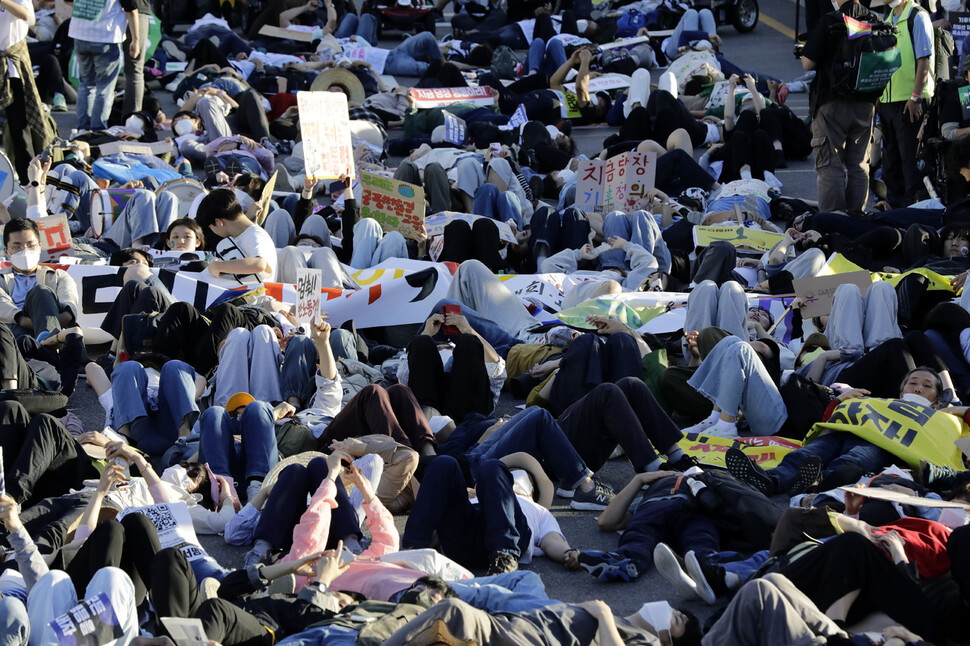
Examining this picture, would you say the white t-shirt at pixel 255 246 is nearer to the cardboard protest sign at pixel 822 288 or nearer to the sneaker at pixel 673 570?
the cardboard protest sign at pixel 822 288

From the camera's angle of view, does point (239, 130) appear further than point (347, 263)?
Yes

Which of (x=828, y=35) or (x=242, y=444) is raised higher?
(x=828, y=35)

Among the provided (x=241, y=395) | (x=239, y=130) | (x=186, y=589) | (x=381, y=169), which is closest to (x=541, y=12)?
(x=239, y=130)

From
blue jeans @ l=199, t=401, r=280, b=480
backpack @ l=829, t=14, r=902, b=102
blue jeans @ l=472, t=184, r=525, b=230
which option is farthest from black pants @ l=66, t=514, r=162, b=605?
backpack @ l=829, t=14, r=902, b=102

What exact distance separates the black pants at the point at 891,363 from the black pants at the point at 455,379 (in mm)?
2263

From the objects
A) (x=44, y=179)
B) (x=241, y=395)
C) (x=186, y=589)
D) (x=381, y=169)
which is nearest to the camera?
(x=186, y=589)

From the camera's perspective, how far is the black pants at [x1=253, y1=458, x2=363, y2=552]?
22.7 ft

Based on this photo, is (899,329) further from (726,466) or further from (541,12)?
(541,12)

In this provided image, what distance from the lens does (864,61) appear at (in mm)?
11430

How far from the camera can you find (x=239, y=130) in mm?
15922

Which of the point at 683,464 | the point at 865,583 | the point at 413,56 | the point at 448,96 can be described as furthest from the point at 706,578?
the point at 413,56

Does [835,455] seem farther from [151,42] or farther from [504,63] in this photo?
[151,42]

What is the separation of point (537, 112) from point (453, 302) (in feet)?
22.6

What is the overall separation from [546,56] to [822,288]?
9.78 meters
